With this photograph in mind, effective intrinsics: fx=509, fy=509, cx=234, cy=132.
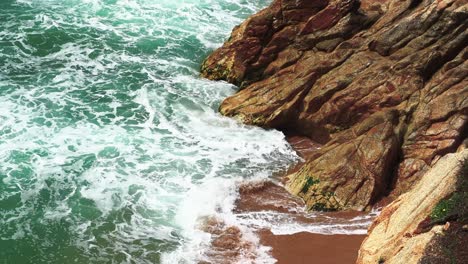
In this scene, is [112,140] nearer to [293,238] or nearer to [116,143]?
[116,143]

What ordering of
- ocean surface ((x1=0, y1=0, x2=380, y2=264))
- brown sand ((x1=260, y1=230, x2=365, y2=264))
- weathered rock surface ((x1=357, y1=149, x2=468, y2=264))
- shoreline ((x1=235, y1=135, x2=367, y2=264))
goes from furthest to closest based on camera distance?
1. ocean surface ((x1=0, y1=0, x2=380, y2=264))
2. shoreline ((x1=235, y1=135, x2=367, y2=264))
3. brown sand ((x1=260, y1=230, x2=365, y2=264))
4. weathered rock surface ((x1=357, y1=149, x2=468, y2=264))

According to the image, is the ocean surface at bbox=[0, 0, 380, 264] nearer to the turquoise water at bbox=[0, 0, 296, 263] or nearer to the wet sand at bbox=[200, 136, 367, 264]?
the turquoise water at bbox=[0, 0, 296, 263]

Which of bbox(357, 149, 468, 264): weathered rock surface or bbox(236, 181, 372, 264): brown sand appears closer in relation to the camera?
bbox(357, 149, 468, 264): weathered rock surface

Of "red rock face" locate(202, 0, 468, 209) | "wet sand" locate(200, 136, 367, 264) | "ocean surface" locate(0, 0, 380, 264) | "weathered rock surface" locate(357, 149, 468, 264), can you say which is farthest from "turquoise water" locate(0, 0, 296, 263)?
"weathered rock surface" locate(357, 149, 468, 264)

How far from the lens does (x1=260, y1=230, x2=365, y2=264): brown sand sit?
13.4m

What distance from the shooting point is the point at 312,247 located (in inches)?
551

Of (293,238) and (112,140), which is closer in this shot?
(293,238)

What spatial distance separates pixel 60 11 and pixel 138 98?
11.3 m

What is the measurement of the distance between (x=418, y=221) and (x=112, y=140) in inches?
508

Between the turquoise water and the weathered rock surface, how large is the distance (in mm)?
5162

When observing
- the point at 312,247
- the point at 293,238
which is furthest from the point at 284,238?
the point at 312,247

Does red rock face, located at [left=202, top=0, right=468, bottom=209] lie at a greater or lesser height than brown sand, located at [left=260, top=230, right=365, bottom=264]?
greater

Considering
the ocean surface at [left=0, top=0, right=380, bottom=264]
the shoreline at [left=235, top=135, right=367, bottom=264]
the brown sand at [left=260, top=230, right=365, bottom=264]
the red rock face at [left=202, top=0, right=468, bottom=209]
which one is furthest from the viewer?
the red rock face at [left=202, top=0, right=468, bottom=209]

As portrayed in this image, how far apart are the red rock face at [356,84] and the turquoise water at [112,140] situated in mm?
1556
